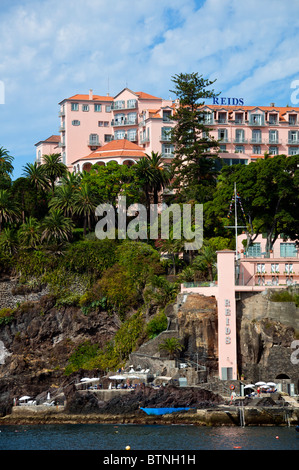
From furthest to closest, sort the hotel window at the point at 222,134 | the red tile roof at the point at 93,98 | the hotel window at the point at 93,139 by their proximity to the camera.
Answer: the red tile roof at the point at 93,98, the hotel window at the point at 93,139, the hotel window at the point at 222,134

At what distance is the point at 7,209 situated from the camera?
8306 centimetres

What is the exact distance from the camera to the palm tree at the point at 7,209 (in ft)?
272

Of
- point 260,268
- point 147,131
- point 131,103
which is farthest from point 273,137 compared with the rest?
point 260,268

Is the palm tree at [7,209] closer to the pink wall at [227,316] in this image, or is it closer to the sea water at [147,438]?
the pink wall at [227,316]

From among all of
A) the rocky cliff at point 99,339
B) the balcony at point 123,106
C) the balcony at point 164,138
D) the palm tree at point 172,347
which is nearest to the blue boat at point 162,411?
the rocky cliff at point 99,339

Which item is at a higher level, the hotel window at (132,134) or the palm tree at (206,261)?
the hotel window at (132,134)

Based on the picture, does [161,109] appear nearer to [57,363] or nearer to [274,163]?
[274,163]

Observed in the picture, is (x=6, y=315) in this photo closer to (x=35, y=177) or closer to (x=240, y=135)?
(x=35, y=177)

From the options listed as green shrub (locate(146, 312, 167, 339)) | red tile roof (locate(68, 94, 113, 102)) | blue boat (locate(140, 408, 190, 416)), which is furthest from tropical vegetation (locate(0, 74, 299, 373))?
red tile roof (locate(68, 94, 113, 102))

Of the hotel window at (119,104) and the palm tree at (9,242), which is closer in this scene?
the palm tree at (9,242)

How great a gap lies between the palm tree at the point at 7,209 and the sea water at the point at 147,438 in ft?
96.1

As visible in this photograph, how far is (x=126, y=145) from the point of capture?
97812 millimetres

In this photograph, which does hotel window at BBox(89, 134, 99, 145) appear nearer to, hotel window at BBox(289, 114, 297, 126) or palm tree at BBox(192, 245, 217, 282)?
hotel window at BBox(289, 114, 297, 126)

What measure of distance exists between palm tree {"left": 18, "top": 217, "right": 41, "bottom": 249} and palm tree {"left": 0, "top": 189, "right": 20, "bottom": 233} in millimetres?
2314
